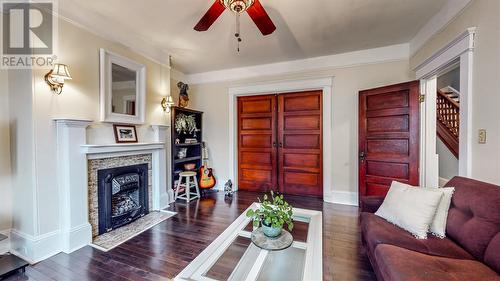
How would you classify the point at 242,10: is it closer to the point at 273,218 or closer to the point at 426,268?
the point at 273,218

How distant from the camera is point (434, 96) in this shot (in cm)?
278

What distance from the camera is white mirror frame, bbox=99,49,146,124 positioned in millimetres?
2543

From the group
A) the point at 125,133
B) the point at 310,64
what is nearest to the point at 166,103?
the point at 125,133

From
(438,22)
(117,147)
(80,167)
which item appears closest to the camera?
(80,167)

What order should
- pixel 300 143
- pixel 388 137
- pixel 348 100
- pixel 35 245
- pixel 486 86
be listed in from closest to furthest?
1. pixel 486 86
2. pixel 35 245
3. pixel 388 137
4. pixel 348 100
5. pixel 300 143

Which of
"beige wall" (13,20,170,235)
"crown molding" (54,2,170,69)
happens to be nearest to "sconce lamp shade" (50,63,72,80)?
"beige wall" (13,20,170,235)

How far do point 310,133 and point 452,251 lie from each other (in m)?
2.69

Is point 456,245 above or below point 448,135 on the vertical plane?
below

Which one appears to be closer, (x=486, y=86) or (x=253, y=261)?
(x=253, y=261)

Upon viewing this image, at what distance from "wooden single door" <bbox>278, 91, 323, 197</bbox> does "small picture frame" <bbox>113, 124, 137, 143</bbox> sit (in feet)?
8.38

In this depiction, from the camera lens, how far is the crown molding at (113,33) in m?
2.23

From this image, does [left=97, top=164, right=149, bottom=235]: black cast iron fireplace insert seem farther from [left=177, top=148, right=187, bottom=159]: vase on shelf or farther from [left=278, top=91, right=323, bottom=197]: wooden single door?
[left=278, top=91, right=323, bottom=197]: wooden single door

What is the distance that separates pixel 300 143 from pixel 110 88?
316 cm

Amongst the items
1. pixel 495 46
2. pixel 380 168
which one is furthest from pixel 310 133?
pixel 495 46
